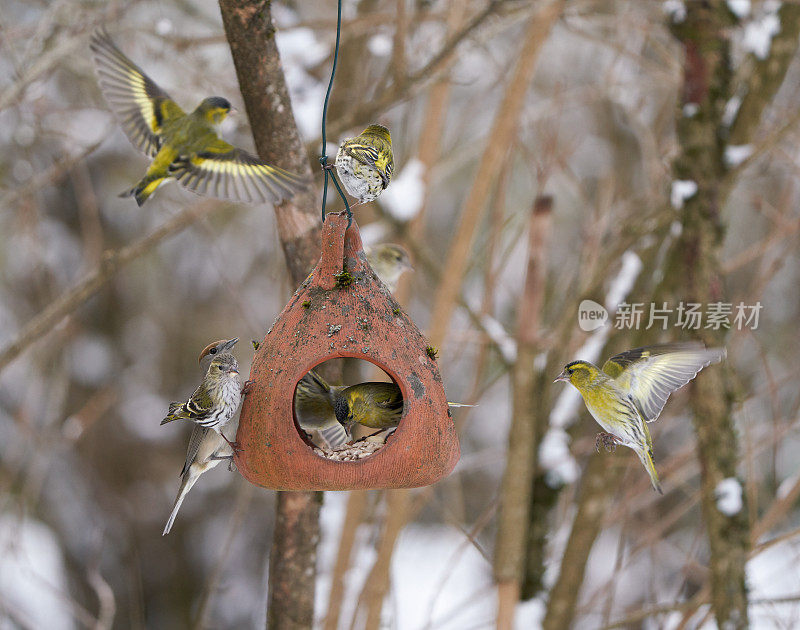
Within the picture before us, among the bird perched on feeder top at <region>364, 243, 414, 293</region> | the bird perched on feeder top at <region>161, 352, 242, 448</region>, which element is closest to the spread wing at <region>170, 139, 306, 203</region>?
the bird perched on feeder top at <region>161, 352, 242, 448</region>

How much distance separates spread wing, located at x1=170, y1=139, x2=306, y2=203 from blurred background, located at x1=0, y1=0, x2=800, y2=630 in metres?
0.83

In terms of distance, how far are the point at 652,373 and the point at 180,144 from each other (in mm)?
1981

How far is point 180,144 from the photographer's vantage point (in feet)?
11.1

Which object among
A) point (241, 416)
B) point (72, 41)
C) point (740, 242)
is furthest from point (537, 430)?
point (740, 242)

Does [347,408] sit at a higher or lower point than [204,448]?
higher

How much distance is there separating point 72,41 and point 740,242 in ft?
20.7

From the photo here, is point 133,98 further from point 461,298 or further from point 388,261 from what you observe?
point 461,298

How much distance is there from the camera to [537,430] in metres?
4.96

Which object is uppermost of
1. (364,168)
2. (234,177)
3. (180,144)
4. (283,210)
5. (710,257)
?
(710,257)

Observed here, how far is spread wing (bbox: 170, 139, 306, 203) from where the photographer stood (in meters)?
2.81

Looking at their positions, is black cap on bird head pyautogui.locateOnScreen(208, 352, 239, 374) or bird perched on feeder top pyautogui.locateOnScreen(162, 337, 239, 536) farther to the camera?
bird perched on feeder top pyautogui.locateOnScreen(162, 337, 239, 536)

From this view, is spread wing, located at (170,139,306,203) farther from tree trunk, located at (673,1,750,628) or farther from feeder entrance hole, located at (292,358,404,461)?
tree trunk, located at (673,1,750,628)

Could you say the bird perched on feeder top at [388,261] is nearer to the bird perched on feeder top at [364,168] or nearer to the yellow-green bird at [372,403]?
the yellow-green bird at [372,403]

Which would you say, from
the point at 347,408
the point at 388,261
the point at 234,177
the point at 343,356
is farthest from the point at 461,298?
the point at 343,356
